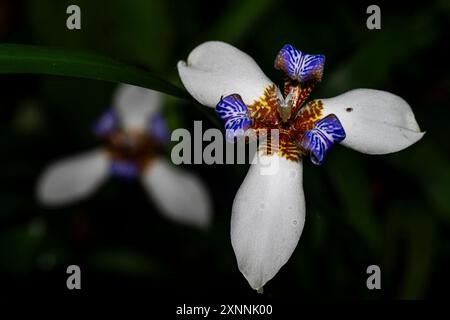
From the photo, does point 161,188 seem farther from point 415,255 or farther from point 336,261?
point 415,255

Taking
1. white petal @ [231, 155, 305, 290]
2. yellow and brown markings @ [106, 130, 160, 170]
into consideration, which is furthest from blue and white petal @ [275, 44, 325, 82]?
yellow and brown markings @ [106, 130, 160, 170]

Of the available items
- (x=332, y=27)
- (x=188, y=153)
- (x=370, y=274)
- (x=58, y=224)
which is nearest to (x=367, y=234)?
(x=370, y=274)

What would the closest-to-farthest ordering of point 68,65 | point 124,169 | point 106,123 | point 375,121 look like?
1. point 68,65
2. point 375,121
3. point 106,123
4. point 124,169

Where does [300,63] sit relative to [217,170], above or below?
above

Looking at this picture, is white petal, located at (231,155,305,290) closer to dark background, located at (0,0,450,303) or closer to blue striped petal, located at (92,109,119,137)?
dark background, located at (0,0,450,303)

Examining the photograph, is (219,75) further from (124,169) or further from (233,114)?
(124,169)

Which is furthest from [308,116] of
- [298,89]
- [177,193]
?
[177,193]

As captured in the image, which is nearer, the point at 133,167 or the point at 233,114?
the point at 233,114
